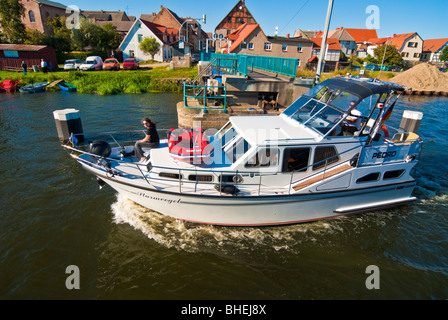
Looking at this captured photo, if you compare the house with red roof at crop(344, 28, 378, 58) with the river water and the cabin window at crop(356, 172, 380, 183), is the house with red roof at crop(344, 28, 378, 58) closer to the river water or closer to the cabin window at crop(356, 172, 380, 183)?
the river water

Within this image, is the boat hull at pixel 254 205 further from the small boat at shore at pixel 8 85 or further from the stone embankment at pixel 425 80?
the stone embankment at pixel 425 80

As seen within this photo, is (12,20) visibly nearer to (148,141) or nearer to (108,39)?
(108,39)

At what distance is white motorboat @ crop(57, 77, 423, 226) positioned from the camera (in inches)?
298

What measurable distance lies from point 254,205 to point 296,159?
1.91 metres

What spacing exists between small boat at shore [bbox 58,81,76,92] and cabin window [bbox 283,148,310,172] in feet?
94.4

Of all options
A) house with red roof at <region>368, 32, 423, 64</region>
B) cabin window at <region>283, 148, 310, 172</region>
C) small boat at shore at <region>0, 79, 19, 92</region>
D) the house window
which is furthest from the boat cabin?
house with red roof at <region>368, 32, 423, 64</region>

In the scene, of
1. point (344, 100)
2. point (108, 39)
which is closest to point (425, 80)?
point (344, 100)

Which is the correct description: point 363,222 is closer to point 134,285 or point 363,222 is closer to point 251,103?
point 134,285

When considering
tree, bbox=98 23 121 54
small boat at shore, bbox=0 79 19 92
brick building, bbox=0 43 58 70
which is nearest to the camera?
small boat at shore, bbox=0 79 19 92

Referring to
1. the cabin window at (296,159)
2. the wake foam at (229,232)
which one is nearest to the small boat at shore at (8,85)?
the wake foam at (229,232)

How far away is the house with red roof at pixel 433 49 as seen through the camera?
228ft

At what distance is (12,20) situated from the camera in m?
40.7

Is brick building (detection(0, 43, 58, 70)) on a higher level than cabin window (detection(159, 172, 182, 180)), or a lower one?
higher

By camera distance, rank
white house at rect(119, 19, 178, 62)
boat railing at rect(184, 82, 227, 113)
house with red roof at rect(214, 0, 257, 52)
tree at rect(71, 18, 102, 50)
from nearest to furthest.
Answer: boat railing at rect(184, 82, 227, 113), tree at rect(71, 18, 102, 50), white house at rect(119, 19, 178, 62), house with red roof at rect(214, 0, 257, 52)
